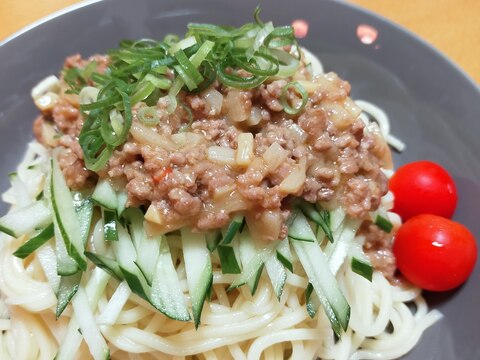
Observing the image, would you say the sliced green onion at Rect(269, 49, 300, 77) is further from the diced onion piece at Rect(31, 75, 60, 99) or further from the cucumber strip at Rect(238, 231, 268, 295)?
the diced onion piece at Rect(31, 75, 60, 99)

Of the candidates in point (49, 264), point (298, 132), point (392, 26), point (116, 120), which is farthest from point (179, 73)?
point (392, 26)

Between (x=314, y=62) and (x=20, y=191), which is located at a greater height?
(x=20, y=191)

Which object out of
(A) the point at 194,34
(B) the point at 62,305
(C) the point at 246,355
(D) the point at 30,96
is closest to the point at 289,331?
(C) the point at 246,355

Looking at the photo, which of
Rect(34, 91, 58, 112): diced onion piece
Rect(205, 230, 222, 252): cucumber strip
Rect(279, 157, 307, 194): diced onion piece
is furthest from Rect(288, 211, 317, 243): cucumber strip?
Rect(34, 91, 58, 112): diced onion piece

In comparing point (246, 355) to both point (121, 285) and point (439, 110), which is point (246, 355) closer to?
point (121, 285)

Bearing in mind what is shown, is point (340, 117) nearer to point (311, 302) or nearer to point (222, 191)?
point (222, 191)

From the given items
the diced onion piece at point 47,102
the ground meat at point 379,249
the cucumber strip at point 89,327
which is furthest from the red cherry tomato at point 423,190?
the diced onion piece at point 47,102
